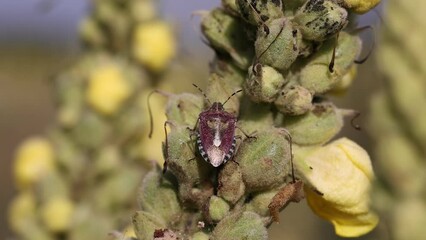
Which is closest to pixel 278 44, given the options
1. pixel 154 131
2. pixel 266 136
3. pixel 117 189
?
pixel 266 136

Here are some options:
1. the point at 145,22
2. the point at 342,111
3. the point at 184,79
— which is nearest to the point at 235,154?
the point at 342,111

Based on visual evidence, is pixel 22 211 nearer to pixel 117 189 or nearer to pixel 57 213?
pixel 57 213

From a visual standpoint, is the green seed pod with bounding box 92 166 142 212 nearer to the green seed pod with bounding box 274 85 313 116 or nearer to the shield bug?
the green seed pod with bounding box 274 85 313 116

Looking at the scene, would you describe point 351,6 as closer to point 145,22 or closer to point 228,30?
point 228,30

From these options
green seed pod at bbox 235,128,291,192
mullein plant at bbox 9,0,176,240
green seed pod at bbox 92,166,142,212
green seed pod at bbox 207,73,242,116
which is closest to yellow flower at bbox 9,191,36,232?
mullein plant at bbox 9,0,176,240

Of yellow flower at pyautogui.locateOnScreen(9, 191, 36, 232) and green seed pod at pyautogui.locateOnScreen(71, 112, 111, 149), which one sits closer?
yellow flower at pyautogui.locateOnScreen(9, 191, 36, 232)
